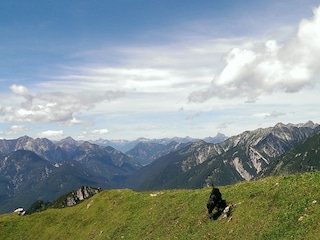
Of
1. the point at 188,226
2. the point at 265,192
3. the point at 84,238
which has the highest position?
the point at 265,192

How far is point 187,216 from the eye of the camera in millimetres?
51281

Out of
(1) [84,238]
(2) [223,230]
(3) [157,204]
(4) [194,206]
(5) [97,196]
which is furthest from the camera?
(5) [97,196]

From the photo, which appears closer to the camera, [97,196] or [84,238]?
[84,238]

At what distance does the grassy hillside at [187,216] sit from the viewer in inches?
1446

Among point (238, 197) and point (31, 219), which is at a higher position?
point (238, 197)

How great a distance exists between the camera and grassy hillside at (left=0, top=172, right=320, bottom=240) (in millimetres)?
36719

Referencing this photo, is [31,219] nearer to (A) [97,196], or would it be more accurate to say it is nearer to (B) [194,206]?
(A) [97,196]

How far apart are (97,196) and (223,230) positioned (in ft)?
156

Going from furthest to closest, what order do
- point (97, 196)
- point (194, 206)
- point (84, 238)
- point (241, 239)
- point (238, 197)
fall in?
point (97, 196), point (84, 238), point (194, 206), point (238, 197), point (241, 239)

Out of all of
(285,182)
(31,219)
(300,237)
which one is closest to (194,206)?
(285,182)

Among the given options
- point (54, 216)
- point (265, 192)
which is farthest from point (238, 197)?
point (54, 216)

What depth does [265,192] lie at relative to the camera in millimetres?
44281

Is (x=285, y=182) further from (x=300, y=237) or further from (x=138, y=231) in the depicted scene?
(x=138, y=231)

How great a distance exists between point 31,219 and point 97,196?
19.5m
